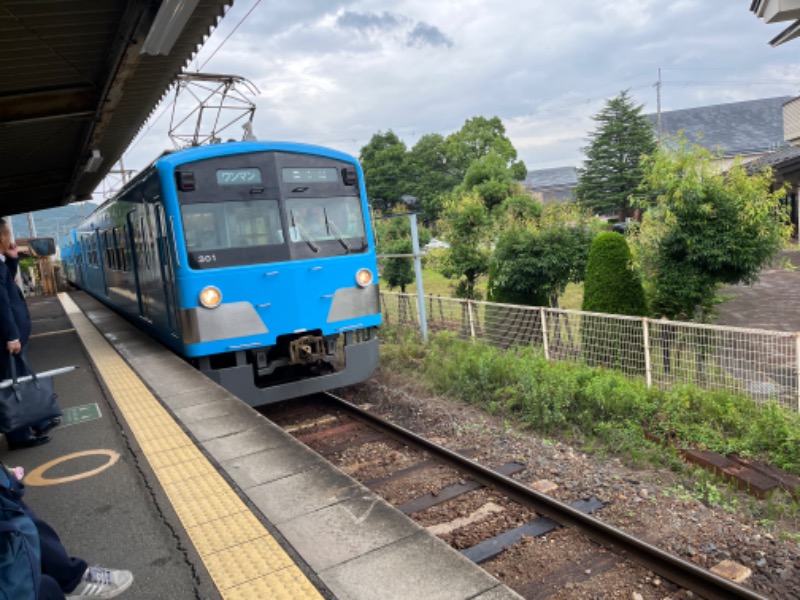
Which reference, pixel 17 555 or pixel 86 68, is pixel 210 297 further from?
pixel 17 555

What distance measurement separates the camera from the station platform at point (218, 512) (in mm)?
2814

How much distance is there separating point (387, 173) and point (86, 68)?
41471 mm

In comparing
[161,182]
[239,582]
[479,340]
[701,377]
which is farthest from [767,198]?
[239,582]

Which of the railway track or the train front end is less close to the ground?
the train front end

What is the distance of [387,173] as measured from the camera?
48.7 meters

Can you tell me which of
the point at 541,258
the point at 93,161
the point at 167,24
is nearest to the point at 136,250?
the point at 167,24

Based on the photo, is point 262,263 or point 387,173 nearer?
point 262,263

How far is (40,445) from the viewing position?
5.02m

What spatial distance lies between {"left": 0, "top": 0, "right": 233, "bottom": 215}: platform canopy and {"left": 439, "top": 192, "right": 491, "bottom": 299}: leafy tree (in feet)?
22.0

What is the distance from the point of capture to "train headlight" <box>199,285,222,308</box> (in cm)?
655

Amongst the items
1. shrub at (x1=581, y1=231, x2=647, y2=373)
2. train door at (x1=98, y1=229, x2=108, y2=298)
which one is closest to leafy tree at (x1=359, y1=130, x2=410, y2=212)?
train door at (x1=98, y1=229, x2=108, y2=298)

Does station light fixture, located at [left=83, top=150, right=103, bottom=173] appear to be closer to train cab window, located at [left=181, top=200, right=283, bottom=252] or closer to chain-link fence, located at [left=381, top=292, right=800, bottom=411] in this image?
train cab window, located at [left=181, top=200, right=283, bottom=252]

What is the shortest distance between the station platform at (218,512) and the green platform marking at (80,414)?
21mm

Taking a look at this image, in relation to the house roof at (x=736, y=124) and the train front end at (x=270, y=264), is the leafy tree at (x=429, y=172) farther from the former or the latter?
the train front end at (x=270, y=264)
